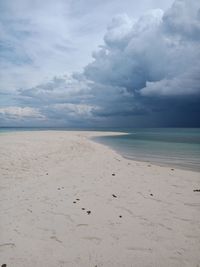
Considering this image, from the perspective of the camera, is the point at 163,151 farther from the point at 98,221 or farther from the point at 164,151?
the point at 98,221

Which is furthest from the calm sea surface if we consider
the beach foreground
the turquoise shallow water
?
the beach foreground

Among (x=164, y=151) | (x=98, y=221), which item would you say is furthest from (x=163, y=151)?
(x=98, y=221)

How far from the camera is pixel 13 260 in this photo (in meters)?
3.67

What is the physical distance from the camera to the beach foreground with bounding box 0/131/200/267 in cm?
379

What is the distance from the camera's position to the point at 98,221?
202 inches

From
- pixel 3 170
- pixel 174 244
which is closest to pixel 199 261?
pixel 174 244

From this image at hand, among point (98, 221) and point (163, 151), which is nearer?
point (98, 221)

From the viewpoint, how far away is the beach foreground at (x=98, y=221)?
149 inches

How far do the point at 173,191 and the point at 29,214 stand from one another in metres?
5.09

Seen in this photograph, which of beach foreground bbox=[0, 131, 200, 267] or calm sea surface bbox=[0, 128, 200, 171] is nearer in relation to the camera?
beach foreground bbox=[0, 131, 200, 267]

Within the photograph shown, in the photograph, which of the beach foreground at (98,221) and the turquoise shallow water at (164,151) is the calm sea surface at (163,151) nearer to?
the turquoise shallow water at (164,151)

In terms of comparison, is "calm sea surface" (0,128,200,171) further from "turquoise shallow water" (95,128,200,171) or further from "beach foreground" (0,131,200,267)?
"beach foreground" (0,131,200,267)

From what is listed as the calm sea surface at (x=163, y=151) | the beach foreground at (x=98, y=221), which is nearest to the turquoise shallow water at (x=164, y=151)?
the calm sea surface at (x=163, y=151)

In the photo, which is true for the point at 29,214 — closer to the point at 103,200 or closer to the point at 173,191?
the point at 103,200
